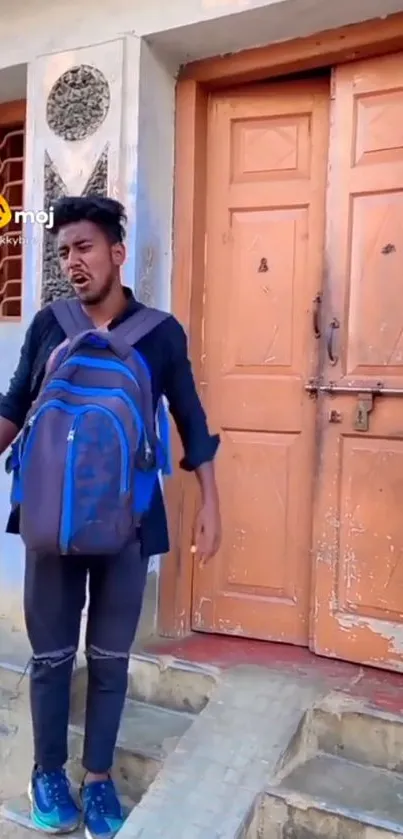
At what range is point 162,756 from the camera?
8.76 feet

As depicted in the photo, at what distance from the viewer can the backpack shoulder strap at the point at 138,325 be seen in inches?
90.2

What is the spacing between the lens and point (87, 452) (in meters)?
2.08

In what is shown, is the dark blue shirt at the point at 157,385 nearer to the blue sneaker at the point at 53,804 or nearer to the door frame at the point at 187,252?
the blue sneaker at the point at 53,804

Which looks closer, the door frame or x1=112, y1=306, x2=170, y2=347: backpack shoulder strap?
x1=112, y1=306, x2=170, y2=347: backpack shoulder strap

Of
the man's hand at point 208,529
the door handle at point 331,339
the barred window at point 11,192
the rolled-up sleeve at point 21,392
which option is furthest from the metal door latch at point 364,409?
the barred window at point 11,192

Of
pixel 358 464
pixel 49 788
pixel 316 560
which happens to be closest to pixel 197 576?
pixel 316 560

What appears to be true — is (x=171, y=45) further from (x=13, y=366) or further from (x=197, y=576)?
(x=197, y=576)

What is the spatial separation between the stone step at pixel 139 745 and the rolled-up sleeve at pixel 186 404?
3.10 ft

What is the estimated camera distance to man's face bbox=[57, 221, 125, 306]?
229cm

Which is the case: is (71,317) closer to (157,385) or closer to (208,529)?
(157,385)

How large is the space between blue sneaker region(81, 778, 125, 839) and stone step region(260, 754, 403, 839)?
38 cm

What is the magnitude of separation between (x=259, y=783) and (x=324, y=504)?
1.16 m

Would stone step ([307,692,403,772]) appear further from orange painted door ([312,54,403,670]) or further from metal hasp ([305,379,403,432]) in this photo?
metal hasp ([305,379,403,432])

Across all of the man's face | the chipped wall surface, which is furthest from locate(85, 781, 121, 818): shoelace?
the chipped wall surface
